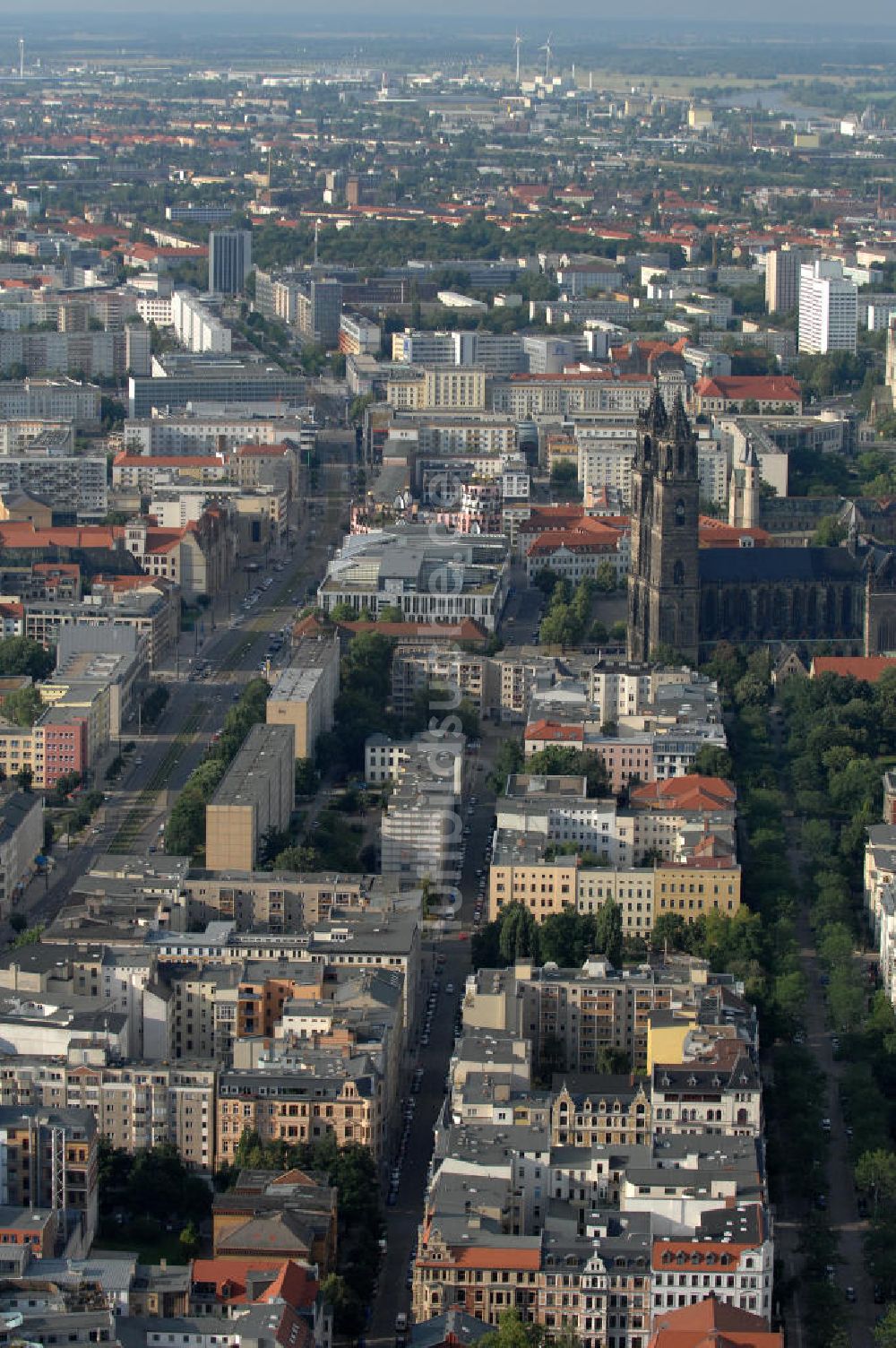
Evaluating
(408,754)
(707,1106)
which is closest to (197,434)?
(408,754)

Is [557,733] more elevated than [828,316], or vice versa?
[557,733]

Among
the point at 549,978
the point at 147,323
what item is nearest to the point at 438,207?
the point at 147,323

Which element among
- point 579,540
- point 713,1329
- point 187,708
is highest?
point 713,1329

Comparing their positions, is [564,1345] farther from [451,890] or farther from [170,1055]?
[451,890]

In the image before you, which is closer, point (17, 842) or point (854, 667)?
point (17, 842)

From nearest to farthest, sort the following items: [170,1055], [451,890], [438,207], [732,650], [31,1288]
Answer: [31,1288]
[170,1055]
[451,890]
[732,650]
[438,207]

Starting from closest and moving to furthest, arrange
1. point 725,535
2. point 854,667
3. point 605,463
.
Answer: point 854,667
point 725,535
point 605,463

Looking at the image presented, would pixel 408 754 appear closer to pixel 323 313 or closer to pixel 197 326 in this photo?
pixel 197 326
